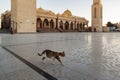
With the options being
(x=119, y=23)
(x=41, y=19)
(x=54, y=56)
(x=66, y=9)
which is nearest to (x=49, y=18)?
(x=41, y=19)

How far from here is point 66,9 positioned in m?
63.2

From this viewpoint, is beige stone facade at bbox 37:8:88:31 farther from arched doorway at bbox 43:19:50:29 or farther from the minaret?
the minaret

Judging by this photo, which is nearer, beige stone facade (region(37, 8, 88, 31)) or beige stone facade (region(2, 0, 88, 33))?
beige stone facade (region(2, 0, 88, 33))

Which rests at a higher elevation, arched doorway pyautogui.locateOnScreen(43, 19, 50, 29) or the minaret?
the minaret

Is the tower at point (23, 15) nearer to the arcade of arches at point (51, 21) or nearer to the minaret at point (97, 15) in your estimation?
the arcade of arches at point (51, 21)

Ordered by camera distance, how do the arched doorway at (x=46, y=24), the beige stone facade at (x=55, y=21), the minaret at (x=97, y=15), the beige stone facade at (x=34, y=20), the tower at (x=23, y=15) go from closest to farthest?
the tower at (x=23, y=15)
the beige stone facade at (x=34, y=20)
the beige stone facade at (x=55, y=21)
the arched doorway at (x=46, y=24)
the minaret at (x=97, y=15)

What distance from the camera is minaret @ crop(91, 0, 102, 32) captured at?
66.0 meters

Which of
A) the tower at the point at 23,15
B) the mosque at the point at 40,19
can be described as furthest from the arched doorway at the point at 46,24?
the tower at the point at 23,15

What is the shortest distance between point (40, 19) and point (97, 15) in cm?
3009

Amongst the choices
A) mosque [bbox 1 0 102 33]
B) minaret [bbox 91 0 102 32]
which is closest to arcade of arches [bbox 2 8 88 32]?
mosque [bbox 1 0 102 33]

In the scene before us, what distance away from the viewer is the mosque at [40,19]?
3569cm

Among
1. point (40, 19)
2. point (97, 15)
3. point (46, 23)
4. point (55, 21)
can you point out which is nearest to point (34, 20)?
point (40, 19)

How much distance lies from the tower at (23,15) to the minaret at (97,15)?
3483 cm

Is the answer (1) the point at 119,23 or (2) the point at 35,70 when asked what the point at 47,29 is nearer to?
(2) the point at 35,70
